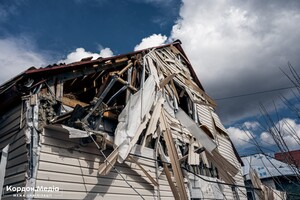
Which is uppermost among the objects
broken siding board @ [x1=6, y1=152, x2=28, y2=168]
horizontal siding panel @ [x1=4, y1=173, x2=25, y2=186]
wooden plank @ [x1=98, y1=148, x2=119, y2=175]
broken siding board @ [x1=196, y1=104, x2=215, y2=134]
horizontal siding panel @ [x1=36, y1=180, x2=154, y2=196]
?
broken siding board @ [x1=196, y1=104, x2=215, y2=134]

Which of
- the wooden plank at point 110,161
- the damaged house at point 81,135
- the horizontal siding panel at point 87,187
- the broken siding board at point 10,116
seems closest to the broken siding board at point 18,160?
the damaged house at point 81,135

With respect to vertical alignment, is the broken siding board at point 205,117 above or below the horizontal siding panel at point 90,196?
above

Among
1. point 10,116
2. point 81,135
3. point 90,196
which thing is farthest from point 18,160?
point 90,196

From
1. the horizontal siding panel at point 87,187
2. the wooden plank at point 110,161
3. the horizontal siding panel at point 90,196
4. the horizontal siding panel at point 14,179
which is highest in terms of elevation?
the wooden plank at point 110,161

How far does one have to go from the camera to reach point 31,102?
494cm

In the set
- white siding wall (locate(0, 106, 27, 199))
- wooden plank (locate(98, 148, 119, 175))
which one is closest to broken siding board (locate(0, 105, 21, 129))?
white siding wall (locate(0, 106, 27, 199))

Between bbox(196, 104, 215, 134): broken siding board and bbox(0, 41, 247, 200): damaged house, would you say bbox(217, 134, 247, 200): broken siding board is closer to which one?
bbox(196, 104, 215, 134): broken siding board

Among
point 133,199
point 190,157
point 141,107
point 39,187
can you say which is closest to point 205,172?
point 190,157

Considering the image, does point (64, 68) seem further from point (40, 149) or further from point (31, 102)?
point (40, 149)

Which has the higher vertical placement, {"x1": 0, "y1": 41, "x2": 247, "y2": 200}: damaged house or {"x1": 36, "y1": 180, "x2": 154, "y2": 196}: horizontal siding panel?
{"x1": 0, "y1": 41, "x2": 247, "y2": 200}: damaged house

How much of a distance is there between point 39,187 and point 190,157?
4758 mm

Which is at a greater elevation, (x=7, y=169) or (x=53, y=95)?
(x=53, y=95)

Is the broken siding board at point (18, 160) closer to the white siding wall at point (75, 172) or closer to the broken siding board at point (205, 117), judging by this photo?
the white siding wall at point (75, 172)

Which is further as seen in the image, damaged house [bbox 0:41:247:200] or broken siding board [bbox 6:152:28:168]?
damaged house [bbox 0:41:247:200]
